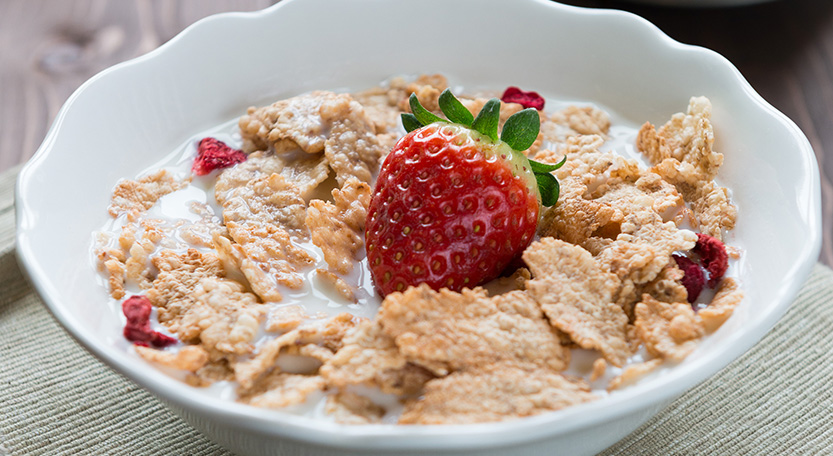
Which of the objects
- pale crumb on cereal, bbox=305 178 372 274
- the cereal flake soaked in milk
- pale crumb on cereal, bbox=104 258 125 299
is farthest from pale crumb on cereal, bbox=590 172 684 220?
pale crumb on cereal, bbox=104 258 125 299

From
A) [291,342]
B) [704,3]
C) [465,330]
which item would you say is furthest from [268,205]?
[704,3]

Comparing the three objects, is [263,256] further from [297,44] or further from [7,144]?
[7,144]

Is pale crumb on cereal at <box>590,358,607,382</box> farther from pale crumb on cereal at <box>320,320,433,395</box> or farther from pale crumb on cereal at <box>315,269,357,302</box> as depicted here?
pale crumb on cereal at <box>315,269,357,302</box>

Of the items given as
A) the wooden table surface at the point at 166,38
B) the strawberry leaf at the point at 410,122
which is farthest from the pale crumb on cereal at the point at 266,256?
the wooden table surface at the point at 166,38

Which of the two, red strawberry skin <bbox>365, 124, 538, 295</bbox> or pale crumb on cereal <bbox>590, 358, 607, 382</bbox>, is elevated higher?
red strawberry skin <bbox>365, 124, 538, 295</bbox>

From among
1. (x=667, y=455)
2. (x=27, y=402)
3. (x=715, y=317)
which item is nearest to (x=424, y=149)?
(x=715, y=317)

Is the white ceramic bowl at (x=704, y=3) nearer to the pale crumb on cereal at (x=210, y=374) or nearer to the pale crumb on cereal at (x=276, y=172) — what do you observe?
the pale crumb on cereal at (x=276, y=172)
